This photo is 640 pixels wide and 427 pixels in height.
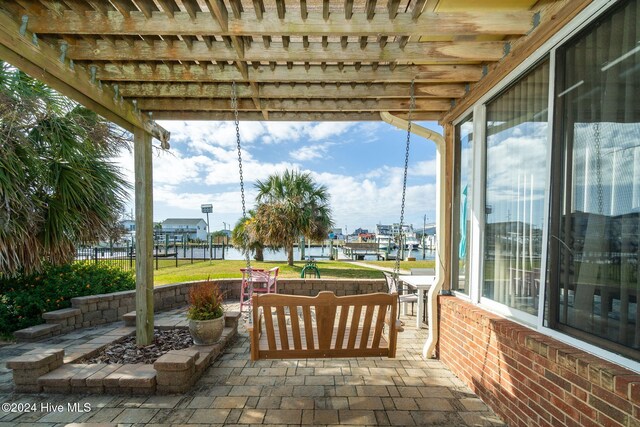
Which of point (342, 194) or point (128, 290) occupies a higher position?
point (342, 194)

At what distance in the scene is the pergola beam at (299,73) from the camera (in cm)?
257

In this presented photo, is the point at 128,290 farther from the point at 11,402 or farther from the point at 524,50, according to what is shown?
the point at 524,50

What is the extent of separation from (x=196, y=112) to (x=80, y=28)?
149 centimetres

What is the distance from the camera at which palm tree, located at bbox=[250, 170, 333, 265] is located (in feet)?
30.6

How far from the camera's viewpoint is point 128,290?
5.09m

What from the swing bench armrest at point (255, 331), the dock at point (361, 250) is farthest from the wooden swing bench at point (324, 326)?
the dock at point (361, 250)

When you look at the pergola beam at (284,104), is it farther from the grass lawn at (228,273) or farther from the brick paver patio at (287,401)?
the grass lawn at (228,273)

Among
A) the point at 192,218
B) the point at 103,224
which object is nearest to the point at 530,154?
the point at 103,224

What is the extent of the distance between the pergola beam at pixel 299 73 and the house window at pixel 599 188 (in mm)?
825

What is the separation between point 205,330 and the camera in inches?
131

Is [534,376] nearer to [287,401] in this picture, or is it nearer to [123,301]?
[287,401]

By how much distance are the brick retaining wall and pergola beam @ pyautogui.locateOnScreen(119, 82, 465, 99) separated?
9.96 feet

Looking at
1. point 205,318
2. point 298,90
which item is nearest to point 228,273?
point 205,318

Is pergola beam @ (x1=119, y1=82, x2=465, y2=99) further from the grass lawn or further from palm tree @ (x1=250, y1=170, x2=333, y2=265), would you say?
palm tree @ (x1=250, y1=170, x2=333, y2=265)
